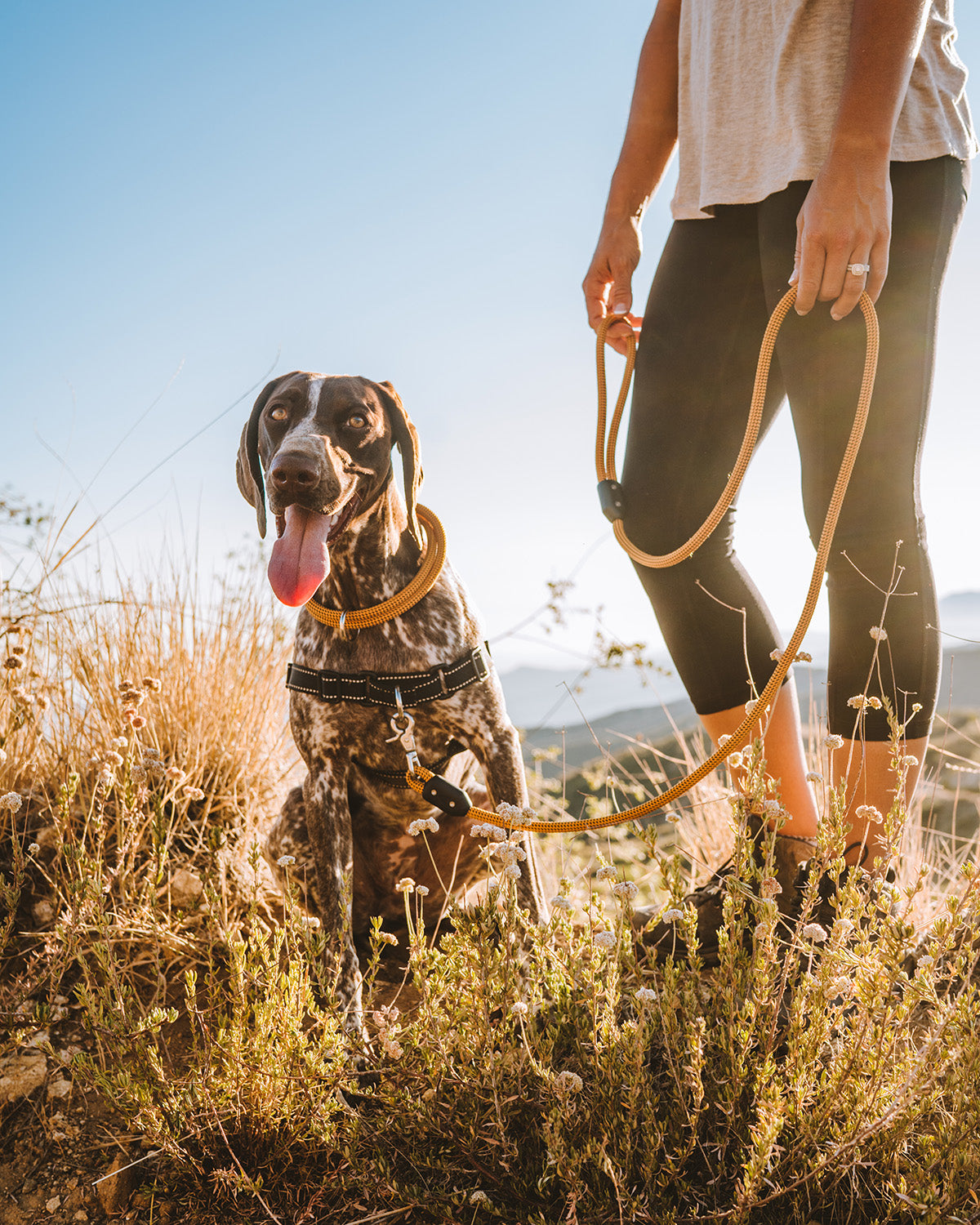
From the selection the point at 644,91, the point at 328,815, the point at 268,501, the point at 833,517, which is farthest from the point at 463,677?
the point at 644,91

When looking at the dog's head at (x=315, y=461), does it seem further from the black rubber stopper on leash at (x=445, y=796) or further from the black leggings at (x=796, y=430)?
the black leggings at (x=796, y=430)

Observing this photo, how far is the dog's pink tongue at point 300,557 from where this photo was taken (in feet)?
6.51

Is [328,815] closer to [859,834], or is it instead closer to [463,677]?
[463,677]

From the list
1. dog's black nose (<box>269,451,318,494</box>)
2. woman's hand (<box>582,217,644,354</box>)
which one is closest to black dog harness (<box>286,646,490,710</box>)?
dog's black nose (<box>269,451,318,494</box>)

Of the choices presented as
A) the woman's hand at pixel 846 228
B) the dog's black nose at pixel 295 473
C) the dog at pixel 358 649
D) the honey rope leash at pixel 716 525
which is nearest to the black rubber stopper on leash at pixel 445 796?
the honey rope leash at pixel 716 525

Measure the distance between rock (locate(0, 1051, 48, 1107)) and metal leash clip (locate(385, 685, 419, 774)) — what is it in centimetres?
110

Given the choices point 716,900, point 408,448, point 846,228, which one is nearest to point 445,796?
point 716,900

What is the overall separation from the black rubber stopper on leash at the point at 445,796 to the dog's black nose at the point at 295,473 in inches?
31.4

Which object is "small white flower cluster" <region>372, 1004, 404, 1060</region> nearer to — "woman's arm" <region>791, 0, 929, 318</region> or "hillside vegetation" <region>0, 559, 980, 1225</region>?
"hillside vegetation" <region>0, 559, 980, 1225</region>

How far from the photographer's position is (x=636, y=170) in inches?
89.7

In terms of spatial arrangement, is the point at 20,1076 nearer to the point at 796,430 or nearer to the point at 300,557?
the point at 300,557

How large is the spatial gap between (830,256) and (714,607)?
81 cm

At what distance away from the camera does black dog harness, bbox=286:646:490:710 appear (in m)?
2.13

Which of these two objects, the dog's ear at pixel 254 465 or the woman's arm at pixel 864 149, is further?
the dog's ear at pixel 254 465
